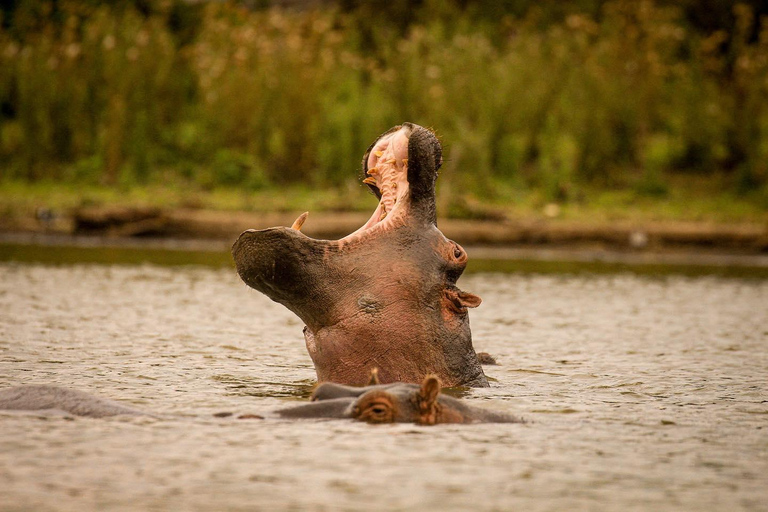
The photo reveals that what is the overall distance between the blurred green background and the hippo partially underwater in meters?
10.2

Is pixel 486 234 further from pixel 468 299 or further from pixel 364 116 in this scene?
pixel 468 299

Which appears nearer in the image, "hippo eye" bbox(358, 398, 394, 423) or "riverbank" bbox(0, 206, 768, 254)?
"hippo eye" bbox(358, 398, 394, 423)

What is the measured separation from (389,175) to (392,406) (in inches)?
54.2

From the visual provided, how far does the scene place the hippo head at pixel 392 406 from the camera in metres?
5.36

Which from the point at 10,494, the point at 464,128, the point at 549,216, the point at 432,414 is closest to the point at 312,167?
the point at 464,128

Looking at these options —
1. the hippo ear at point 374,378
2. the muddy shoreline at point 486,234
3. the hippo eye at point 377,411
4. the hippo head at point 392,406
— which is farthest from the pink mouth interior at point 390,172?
the muddy shoreline at point 486,234

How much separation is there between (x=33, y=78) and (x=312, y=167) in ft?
13.3

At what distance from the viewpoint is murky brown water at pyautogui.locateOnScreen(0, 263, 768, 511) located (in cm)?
Answer: 443

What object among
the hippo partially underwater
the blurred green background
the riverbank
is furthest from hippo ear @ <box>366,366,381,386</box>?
the blurred green background

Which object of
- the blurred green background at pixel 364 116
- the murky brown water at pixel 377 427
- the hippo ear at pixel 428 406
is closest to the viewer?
the murky brown water at pixel 377 427

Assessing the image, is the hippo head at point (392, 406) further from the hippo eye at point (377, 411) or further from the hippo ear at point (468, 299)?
the hippo ear at point (468, 299)

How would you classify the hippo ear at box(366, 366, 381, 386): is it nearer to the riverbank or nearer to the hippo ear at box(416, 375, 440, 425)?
the hippo ear at box(416, 375, 440, 425)

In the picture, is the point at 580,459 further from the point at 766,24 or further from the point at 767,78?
the point at 766,24

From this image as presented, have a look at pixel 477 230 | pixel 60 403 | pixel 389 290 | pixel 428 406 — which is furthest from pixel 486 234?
pixel 60 403
